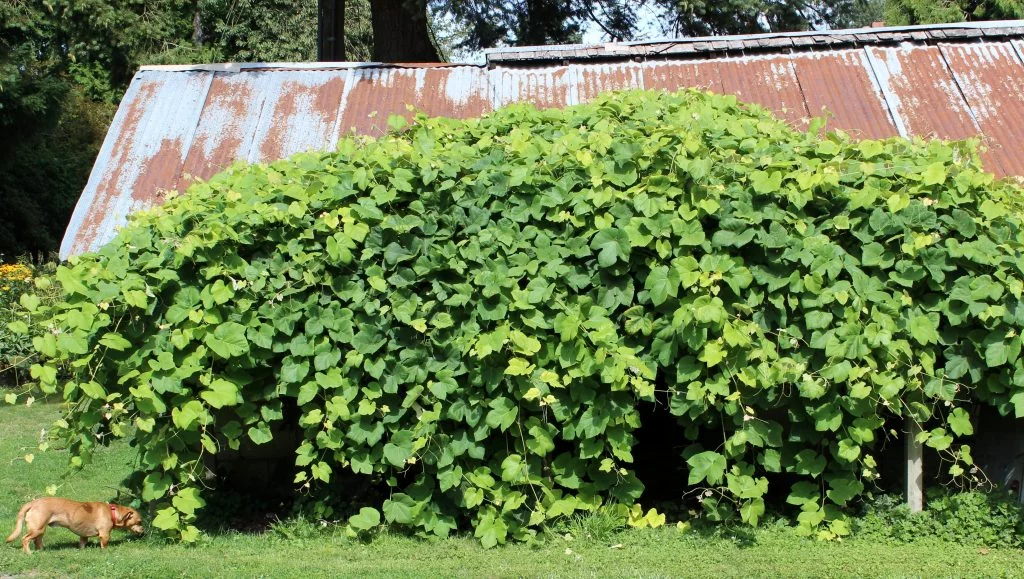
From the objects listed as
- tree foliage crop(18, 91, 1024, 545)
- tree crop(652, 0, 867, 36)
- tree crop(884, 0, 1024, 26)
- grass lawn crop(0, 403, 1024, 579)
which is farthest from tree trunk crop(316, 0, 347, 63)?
tree crop(884, 0, 1024, 26)

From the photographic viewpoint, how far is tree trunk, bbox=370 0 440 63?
544 inches

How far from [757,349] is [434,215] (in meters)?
1.94

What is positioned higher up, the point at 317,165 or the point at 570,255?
the point at 317,165

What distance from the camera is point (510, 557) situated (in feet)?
17.0

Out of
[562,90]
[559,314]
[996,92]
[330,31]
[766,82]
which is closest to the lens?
[559,314]

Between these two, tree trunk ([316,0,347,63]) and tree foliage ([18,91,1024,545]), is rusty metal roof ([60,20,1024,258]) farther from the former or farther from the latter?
tree trunk ([316,0,347,63])

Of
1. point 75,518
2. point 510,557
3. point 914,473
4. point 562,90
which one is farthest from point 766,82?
point 75,518

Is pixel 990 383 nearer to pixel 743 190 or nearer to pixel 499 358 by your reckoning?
pixel 743 190

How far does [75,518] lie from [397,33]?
33.0ft

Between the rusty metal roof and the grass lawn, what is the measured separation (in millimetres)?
3628

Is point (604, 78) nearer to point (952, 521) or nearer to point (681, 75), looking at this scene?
point (681, 75)

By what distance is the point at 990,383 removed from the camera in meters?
5.04

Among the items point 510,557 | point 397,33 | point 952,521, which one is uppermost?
point 397,33

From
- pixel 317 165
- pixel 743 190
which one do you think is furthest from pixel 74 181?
pixel 743 190
